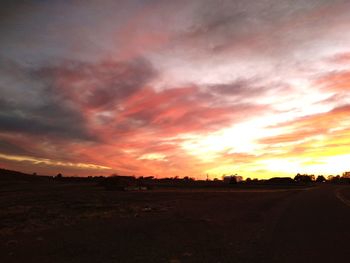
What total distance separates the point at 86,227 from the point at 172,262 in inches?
346

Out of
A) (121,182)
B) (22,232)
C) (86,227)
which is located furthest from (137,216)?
(121,182)

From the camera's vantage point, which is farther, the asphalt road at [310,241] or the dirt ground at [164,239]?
the dirt ground at [164,239]

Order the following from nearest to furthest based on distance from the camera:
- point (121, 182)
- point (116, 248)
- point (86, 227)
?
point (116, 248) < point (86, 227) < point (121, 182)

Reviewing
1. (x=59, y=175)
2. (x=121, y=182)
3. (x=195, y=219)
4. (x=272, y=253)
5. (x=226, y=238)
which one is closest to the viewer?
(x=272, y=253)

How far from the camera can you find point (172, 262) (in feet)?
40.7

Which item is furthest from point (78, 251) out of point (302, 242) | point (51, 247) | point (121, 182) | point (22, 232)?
point (121, 182)

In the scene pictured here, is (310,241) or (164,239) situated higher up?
(310,241)

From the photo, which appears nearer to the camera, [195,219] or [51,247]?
[51,247]

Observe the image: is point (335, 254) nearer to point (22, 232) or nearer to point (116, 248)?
point (116, 248)

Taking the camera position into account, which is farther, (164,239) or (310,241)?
(164,239)

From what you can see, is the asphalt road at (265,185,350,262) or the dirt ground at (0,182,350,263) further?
the dirt ground at (0,182,350,263)

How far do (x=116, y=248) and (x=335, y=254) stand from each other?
745 cm

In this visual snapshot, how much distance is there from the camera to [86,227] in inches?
788

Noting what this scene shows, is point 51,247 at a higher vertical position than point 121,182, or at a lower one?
lower
